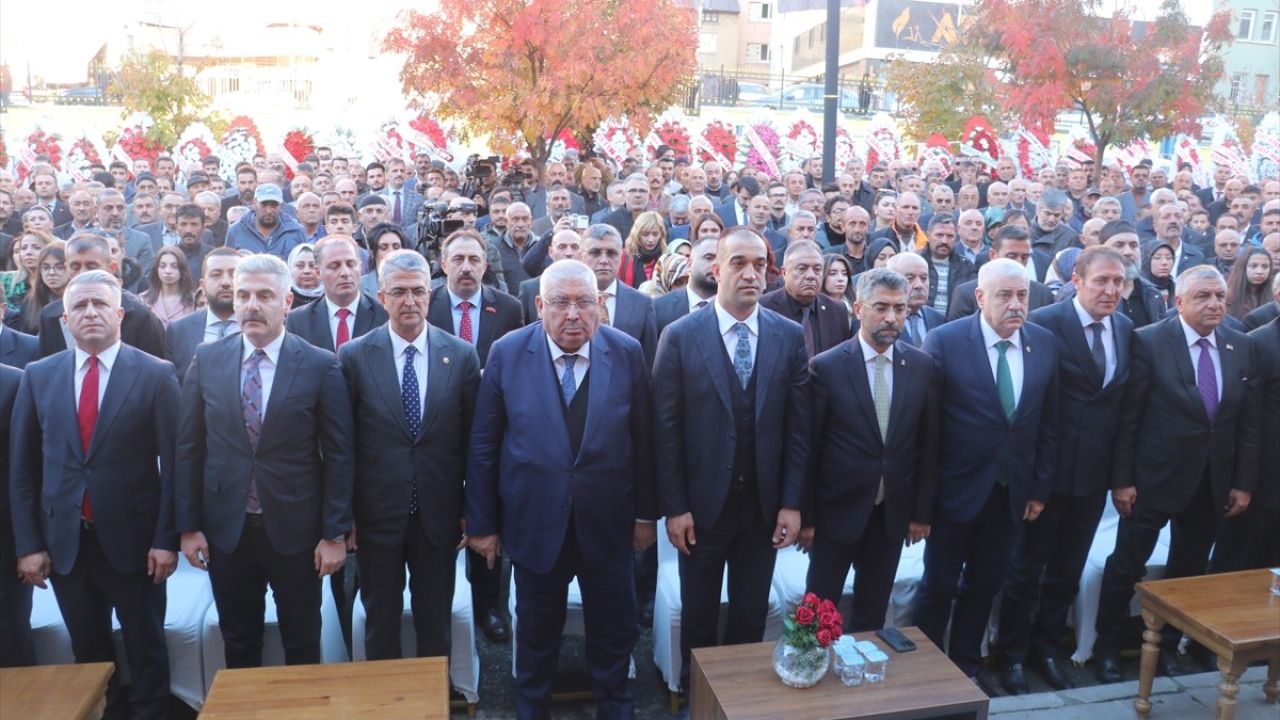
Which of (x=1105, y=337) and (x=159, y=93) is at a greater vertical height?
(x=159, y=93)

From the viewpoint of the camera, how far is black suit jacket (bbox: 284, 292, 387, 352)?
5.13 meters

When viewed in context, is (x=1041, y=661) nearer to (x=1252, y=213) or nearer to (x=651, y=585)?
(x=651, y=585)

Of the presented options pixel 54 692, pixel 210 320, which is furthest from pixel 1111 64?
pixel 54 692

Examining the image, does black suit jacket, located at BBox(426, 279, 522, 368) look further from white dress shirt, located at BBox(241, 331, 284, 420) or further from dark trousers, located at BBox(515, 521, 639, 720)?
dark trousers, located at BBox(515, 521, 639, 720)

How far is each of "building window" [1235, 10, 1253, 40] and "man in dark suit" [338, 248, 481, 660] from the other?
51.5m

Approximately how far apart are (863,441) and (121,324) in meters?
3.98

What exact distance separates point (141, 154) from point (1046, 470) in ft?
57.0

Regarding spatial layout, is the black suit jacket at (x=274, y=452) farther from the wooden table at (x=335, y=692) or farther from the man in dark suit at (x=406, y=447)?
the wooden table at (x=335, y=692)

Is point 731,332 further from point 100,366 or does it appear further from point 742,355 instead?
point 100,366

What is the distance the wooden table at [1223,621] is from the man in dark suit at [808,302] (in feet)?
6.59

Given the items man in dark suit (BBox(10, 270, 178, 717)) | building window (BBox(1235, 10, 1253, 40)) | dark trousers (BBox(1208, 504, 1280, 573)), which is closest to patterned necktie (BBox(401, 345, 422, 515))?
man in dark suit (BBox(10, 270, 178, 717))

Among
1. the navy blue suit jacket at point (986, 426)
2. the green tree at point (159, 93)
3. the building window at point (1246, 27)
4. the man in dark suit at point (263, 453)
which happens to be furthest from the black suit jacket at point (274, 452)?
the building window at point (1246, 27)

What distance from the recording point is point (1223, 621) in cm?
414

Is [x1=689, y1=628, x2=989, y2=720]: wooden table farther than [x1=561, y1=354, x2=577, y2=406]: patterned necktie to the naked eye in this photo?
No
